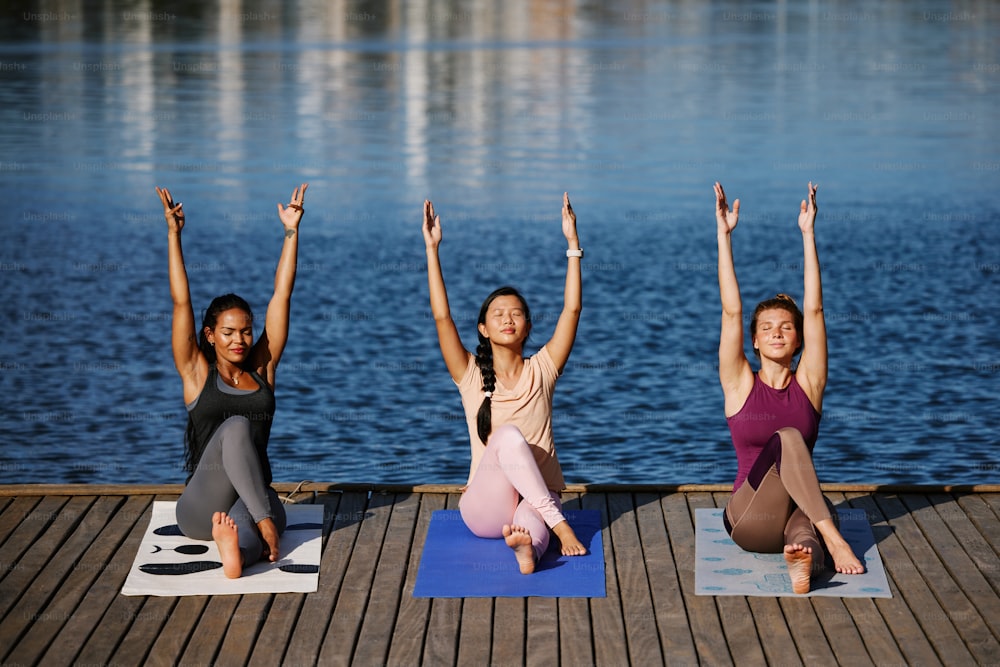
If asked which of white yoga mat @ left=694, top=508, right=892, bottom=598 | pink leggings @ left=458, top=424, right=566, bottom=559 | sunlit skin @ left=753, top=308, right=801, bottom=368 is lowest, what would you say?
white yoga mat @ left=694, top=508, right=892, bottom=598

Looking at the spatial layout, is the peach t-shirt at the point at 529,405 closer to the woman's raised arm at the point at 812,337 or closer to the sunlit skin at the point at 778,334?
the sunlit skin at the point at 778,334

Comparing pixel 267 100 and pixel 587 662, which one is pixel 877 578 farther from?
pixel 267 100

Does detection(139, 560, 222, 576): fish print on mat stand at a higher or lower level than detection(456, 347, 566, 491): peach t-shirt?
lower

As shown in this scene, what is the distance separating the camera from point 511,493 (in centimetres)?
591

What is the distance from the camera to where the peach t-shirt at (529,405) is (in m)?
6.13

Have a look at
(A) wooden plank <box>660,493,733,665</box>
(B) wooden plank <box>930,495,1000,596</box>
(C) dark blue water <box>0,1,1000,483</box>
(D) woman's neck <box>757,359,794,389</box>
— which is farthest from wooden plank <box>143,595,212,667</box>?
→ (C) dark blue water <box>0,1,1000,483</box>

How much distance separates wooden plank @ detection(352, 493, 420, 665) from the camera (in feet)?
16.8

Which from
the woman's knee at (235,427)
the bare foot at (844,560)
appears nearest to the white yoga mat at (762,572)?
the bare foot at (844,560)

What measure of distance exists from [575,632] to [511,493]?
85 cm

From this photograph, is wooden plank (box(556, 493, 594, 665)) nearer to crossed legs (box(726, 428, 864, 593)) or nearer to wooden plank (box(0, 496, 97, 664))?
crossed legs (box(726, 428, 864, 593))

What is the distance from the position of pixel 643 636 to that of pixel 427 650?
30.7 inches

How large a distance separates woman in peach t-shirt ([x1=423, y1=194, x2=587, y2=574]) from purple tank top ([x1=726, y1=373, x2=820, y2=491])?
30.2 inches

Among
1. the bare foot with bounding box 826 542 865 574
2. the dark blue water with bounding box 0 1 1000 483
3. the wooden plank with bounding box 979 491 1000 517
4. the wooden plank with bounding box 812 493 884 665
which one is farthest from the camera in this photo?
the dark blue water with bounding box 0 1 1000 483

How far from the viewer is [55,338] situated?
512 inches
